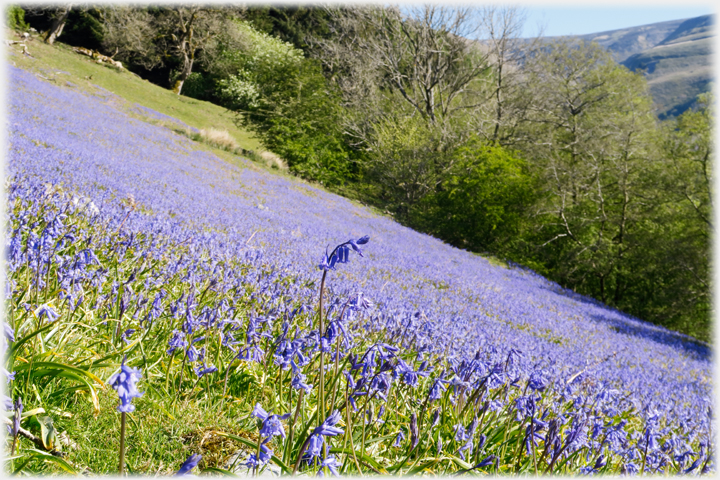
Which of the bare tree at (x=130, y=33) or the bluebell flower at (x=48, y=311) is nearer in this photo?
the bluebell flower at (x=48, y=311)

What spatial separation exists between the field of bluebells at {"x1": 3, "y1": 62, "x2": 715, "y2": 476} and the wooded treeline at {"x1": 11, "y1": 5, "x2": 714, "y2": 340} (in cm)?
865

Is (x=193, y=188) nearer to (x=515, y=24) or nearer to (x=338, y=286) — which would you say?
(x=338, y=286)

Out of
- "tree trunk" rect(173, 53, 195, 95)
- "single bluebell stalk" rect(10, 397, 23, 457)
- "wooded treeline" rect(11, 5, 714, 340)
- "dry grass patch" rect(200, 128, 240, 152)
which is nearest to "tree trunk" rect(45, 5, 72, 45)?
"wooded treeline" rect(11, 5, 714, 340)

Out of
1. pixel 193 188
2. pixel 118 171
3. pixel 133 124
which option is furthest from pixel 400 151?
pixel 118 171

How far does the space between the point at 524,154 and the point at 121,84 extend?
1153 inches

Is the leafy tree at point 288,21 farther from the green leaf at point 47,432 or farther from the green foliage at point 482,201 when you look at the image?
the green leaf at point 47,432

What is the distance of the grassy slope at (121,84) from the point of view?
26.5 m

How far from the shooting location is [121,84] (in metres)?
32.5

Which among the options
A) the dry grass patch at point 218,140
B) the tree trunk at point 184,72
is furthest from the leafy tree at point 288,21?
the dry grass patch at point 218,140

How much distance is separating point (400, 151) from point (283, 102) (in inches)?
323

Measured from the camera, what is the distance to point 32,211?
3975 millimetres

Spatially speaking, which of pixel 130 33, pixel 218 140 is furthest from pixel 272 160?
pixel 130 33

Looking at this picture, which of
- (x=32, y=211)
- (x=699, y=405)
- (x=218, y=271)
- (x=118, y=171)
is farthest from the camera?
(x=118, y=171)

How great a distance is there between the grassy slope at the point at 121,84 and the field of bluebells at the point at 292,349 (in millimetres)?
19129
